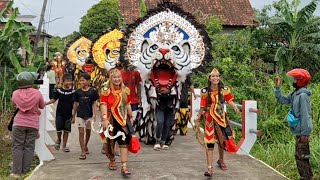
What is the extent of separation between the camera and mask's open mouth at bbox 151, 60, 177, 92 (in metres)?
8.34

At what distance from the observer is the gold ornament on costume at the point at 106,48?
38.6ft

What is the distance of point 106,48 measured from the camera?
12.1 metres

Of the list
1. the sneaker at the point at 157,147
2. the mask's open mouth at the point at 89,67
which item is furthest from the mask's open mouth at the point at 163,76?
the mask's open mouth at the point at 89,67

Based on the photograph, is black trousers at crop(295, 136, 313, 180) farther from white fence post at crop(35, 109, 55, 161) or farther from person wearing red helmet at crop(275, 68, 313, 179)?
white fence post at crop(35, 109, 55, 161)

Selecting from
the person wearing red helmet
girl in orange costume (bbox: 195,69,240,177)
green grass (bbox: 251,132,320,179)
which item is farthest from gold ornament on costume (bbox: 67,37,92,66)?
the person wearing red helmet

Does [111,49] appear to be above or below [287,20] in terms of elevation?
below

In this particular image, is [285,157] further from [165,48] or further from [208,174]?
[165,48]

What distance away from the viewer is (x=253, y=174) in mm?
6812

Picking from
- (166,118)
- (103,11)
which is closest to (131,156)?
(166,118)

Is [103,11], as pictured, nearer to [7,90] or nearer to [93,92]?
[7,90]

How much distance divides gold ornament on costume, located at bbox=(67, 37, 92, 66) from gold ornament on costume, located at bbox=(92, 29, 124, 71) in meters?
2.68

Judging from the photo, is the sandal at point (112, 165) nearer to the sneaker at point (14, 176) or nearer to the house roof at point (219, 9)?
the sneaker at point (14, 176)

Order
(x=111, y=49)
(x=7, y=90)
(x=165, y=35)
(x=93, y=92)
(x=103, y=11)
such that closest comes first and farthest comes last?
1. (x=93, y=92)
2. (x=165, y=35)
3. (x=7, y=90)
4. (x=111, y=49)
5. (x=103, y=11)

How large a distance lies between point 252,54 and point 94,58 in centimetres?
537
